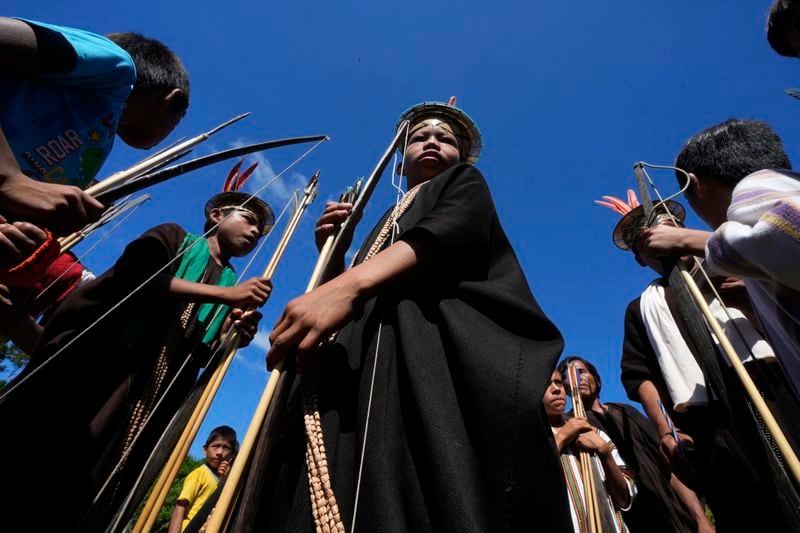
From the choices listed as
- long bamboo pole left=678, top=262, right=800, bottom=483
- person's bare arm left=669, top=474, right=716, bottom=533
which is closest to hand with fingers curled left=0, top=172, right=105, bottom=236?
long bamboo pole left=678, top=262, right=800, bottom=483

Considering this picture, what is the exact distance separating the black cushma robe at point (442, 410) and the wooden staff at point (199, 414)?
65cm

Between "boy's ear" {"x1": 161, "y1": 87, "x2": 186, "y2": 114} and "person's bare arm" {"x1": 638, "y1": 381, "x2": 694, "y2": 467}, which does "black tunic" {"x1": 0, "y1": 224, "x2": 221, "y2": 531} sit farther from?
"person's bare arm" {"x1": 638, "y1": 381, "x2": 694, "y2": 467}

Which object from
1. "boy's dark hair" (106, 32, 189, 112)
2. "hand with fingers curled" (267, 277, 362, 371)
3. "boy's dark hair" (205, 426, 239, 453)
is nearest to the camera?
"hand with fingers curled" (267, 277, 362, 371)

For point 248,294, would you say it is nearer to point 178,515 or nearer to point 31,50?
point 31,50

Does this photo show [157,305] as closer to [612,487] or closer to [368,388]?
[368,388]

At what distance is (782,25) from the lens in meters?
1.42

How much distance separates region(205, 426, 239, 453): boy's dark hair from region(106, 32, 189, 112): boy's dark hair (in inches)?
152

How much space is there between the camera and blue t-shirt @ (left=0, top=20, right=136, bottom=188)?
1254mm

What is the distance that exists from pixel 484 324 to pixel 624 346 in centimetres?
177

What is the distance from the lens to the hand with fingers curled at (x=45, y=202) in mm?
1031

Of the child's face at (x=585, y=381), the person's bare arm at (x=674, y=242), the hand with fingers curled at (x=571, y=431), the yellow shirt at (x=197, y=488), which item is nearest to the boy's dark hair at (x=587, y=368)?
the child's face at (x=585, y=381)

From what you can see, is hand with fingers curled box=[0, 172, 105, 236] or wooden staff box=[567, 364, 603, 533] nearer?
hand with fingers curled box=[0, 172, 105, 236]

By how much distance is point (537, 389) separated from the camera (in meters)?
0.87

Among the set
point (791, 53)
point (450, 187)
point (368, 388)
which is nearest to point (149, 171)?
point (450, 187)
